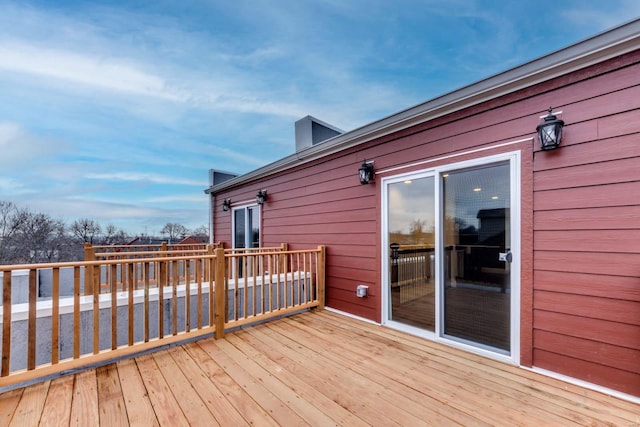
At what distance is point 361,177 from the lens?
359 centimetres

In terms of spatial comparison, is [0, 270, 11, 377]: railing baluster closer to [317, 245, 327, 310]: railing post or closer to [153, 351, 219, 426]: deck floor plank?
[153, 351, 219, 426]: deck floor plank

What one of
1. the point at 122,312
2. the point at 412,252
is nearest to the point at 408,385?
the point at 412,252

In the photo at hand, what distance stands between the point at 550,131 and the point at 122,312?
4.25 m

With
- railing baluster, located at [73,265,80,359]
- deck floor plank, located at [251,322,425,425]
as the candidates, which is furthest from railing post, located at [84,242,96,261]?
deck floor plank, located at [251,322,425,425]

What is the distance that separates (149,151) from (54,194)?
4.67 meters

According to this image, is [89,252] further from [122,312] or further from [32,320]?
[32,320]

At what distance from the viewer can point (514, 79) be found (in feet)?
7.60

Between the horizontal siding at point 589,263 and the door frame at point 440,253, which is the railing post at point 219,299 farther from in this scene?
the horizontal siding at point 589,263

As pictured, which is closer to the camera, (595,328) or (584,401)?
(584,401)

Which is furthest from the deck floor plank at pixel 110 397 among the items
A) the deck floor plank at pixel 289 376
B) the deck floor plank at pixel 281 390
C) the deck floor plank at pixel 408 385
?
the deck floor plank at pixel 408 385

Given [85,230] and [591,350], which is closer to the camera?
[591,350]

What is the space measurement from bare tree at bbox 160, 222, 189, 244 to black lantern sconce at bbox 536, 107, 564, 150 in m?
12.7

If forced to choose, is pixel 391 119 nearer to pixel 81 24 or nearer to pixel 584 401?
pixel 584 401

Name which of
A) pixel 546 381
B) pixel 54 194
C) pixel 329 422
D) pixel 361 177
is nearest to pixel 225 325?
pixel 329 422
